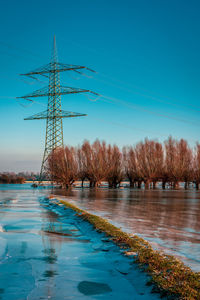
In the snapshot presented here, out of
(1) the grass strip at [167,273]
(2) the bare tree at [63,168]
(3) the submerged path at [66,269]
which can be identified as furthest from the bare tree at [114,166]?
(1) the grass strip at [167,273]

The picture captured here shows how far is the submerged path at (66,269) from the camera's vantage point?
12.5 ft

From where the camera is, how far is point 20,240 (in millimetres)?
6969

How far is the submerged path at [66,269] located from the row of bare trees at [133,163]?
45701mm

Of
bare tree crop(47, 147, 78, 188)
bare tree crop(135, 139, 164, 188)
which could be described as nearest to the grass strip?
bare tree crop(47, 147, 78, 188)

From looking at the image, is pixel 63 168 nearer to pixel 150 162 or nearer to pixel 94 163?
pixel 94 163

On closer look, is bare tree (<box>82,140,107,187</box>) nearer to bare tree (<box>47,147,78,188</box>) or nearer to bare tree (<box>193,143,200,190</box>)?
bare tree (<box>47,147,78,188</box>)

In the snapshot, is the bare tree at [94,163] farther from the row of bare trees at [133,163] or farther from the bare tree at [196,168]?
the bare tree at [196,168]

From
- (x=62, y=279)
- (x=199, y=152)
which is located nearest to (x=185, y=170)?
(x=199, y=152)

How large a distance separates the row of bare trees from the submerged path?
45701 mm

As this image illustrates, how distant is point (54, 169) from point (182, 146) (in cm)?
Answer: 2733

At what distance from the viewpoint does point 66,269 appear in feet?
15.6

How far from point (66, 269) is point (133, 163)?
178ft

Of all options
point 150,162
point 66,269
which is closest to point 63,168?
point 150,162

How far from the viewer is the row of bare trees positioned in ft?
179
